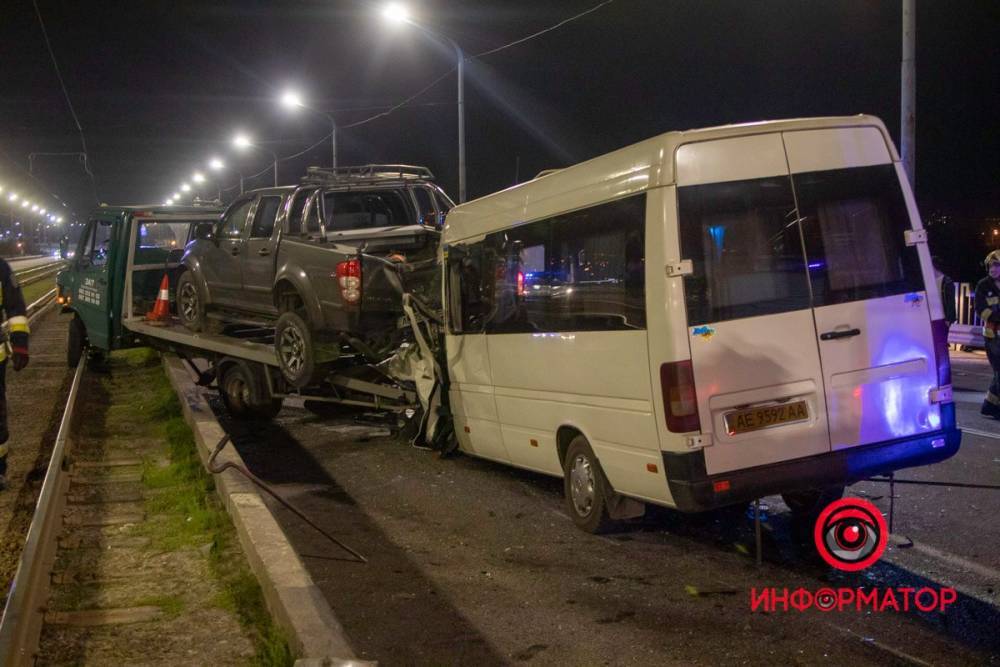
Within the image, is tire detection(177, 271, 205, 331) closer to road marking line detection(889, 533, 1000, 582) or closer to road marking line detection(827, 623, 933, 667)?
road marking line detection(889, 533, 1000, 582)

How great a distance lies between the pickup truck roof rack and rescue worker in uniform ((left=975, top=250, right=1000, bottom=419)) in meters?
5.87

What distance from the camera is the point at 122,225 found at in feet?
47.3

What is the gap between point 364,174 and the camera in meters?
11.2

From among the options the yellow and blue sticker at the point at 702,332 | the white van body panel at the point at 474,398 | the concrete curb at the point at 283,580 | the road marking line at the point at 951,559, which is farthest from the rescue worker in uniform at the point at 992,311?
the concrete curb at the point at 283,580

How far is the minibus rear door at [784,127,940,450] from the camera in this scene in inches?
226

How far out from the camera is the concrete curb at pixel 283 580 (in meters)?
4.55

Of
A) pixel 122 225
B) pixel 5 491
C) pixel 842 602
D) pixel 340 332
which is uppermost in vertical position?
pixel 122 225

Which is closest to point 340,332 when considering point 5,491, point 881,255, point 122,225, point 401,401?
point 401,401

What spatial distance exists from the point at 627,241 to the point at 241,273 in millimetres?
6517

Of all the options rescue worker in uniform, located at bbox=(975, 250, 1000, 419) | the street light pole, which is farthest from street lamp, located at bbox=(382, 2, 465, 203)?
rescue worker in uniform, located at bbox=(975, 250, 1000, 419)

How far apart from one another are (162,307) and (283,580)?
940 centimetres

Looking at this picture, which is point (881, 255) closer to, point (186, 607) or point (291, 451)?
point (186, 607)

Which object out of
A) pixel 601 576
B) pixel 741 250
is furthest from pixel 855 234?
pixel 601 576

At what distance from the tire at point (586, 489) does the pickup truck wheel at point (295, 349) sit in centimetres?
369
